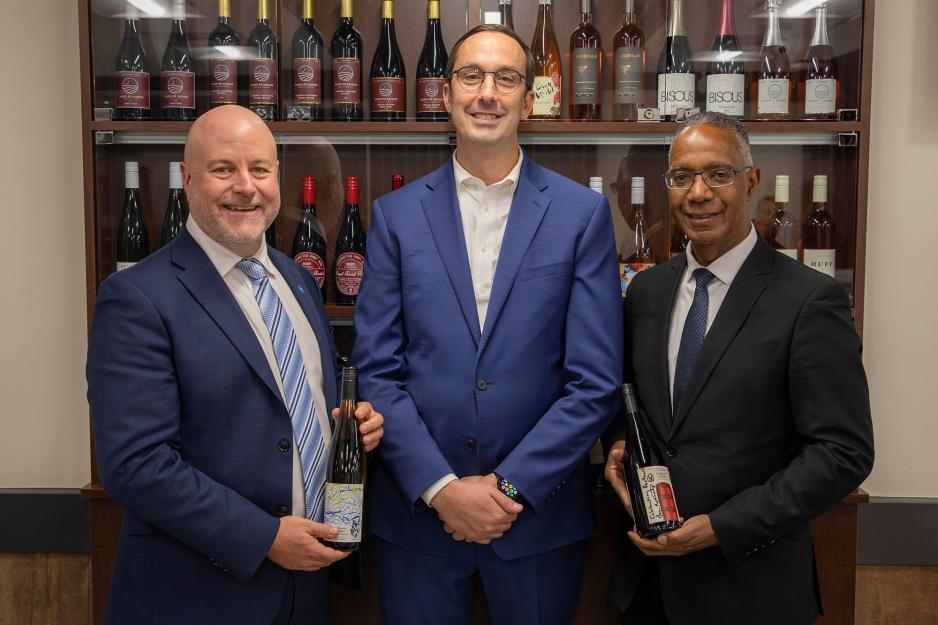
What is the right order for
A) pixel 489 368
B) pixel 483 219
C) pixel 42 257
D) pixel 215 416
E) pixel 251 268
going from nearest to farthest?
1. pixel 215 416
2. pixel 251 268
3. pixel 489 368
4. pixel 483 219
5. pixel 42 257

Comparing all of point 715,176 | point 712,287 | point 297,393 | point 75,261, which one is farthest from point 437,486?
point 75,261

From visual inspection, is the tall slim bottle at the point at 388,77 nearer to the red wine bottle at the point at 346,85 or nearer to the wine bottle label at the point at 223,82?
the red wine bottle at the point at 346,85

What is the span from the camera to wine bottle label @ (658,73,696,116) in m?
2.21

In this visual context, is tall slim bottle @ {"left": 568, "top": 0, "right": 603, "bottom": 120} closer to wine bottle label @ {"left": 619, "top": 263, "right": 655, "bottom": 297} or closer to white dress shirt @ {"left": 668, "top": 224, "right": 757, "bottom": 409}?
wine bottle label @ {"left": 619, "top": 263, "right": 655, "bottom": 297}

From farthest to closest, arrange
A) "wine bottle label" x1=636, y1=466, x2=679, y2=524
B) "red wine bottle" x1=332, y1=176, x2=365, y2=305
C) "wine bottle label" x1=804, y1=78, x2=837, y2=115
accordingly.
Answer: "red wine bottle" x1=332, y1=176, x2=365, y2=305
"wine bottle label" x1=804, y1=78, x2=837, y2=115
"wine bottle label" x1=636, y1=466, x2=679, y2=524

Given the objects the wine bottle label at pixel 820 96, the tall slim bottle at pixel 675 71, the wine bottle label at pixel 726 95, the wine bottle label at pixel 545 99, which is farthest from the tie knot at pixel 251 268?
the wine bottle label at pixel 820 96

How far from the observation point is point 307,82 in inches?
89.3

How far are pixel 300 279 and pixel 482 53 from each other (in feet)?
2.05

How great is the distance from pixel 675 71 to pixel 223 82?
1237 mm

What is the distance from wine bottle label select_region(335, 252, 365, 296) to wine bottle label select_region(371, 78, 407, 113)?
Answer: 0.41 m

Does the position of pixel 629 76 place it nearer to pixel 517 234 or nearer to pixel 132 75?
pixel 517 234

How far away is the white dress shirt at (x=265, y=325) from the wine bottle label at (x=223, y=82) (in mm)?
765

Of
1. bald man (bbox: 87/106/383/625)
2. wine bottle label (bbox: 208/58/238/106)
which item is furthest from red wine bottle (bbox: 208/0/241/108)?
bald man (bbox: 87/106/383/625)

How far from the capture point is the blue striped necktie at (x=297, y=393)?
157 cm
